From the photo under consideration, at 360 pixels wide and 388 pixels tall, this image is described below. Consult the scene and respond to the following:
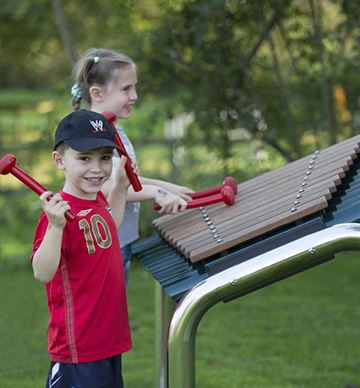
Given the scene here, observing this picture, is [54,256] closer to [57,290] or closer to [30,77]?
[57,290]

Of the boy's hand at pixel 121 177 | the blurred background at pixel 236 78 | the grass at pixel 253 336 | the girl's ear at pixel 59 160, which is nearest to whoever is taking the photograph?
the girl's ear at pixel 59 160

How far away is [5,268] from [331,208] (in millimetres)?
6087

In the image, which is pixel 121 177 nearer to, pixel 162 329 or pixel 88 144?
pixel 88 144

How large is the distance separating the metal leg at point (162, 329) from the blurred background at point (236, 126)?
0.87 m

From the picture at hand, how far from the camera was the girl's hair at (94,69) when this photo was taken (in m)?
3.78

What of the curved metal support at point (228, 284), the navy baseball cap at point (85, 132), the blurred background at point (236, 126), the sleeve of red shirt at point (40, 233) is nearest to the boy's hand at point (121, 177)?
the navy baseball cap at point (85, 132)

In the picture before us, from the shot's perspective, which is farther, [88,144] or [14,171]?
[88,144]

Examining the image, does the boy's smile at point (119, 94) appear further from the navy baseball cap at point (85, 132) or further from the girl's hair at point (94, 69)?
the navy baseball cap at point (85, 132)

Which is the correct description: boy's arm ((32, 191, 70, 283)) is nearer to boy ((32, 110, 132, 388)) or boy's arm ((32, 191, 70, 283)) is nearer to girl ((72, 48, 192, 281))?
boy ((32, 110, 132, 388))

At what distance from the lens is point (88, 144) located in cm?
289

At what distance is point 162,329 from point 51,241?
1.23m

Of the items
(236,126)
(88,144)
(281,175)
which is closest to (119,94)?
(281,175)

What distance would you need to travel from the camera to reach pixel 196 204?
11.5 ft

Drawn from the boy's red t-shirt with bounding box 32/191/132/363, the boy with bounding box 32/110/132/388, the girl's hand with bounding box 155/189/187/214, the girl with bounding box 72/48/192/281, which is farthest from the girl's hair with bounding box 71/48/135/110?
the boy's red t-shirt with bounding box 32/191/132/363
